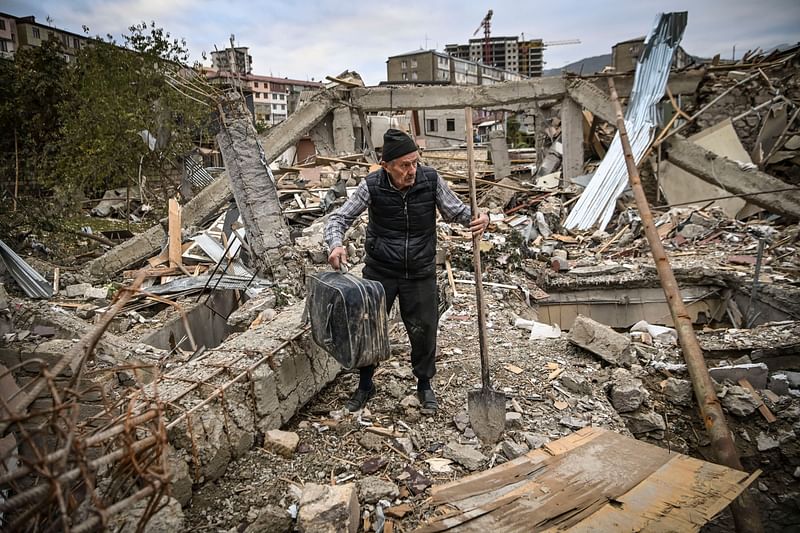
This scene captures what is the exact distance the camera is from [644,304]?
7.05m

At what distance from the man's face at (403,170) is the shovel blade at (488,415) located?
1432 millimetres

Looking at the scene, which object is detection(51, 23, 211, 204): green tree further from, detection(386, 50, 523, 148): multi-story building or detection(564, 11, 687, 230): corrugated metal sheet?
detection(386, 50, 523, 148): multi-story building

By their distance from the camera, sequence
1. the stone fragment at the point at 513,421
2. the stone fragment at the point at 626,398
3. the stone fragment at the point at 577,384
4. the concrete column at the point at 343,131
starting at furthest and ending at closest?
the concrete column at the point at 343,131 → the stone fragment at the point at 626,398 → the stone fragment at the point at 577,384 → the stone fragment at the point at 513,421

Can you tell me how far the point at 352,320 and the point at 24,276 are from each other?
7027 millimetres

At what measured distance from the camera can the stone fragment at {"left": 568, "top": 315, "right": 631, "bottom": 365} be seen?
4.34 meters

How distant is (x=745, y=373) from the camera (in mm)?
4469

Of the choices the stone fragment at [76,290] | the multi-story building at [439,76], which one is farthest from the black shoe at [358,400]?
the multi-story building at [439,76]

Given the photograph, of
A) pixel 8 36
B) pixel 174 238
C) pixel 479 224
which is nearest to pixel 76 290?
pixel 174 238

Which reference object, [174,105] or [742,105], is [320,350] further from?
[742,105]

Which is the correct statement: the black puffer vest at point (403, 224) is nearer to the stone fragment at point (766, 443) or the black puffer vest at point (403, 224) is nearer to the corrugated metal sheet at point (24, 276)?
the stone fragment at point (766, 443)

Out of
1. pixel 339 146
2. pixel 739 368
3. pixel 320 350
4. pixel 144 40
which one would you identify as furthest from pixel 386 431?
pixel 144 40

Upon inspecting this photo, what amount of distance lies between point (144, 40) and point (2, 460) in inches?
600

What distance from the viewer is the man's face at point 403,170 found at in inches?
121

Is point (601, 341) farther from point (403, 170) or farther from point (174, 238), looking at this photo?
point (174, 238)
